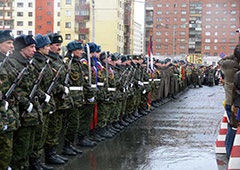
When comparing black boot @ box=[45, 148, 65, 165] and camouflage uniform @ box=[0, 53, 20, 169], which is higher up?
camouflage uniform @ box=[0, 53, 20, 169]

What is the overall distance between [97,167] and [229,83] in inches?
100

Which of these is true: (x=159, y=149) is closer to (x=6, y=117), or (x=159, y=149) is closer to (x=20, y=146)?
(x=20, y=146)

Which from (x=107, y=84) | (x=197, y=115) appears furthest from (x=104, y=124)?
(x=197, y=115)

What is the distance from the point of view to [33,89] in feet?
20.1

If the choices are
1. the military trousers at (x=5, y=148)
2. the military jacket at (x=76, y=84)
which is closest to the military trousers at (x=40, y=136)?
the military trousers at (x=5, y=148)

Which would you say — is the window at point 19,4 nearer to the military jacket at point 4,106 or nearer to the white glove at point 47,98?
the white glove at point 47,98

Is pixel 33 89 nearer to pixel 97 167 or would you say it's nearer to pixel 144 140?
pixel 97 167

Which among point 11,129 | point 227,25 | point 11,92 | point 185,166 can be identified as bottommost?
point 185,166

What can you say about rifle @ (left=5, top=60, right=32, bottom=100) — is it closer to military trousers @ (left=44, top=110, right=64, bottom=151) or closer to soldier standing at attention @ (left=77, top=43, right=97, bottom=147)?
military trousers @ (left=44, top=110, right=64, bottom=151)

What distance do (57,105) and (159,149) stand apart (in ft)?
8.01

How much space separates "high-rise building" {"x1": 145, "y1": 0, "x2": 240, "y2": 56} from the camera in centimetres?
5938

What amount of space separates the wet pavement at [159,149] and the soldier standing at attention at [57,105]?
0.32 m

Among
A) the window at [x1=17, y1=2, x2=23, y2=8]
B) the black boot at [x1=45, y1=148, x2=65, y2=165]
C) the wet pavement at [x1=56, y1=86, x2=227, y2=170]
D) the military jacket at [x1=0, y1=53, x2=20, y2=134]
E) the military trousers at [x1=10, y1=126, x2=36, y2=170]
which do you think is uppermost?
the window at [x1=17, y1=2, x2=23, y2=8]

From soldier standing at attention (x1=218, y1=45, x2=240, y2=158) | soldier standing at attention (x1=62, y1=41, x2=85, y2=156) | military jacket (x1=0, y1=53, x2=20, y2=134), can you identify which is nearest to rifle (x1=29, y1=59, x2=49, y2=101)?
military jacket (x1=0, y1=53, x2=20, y2=134)
